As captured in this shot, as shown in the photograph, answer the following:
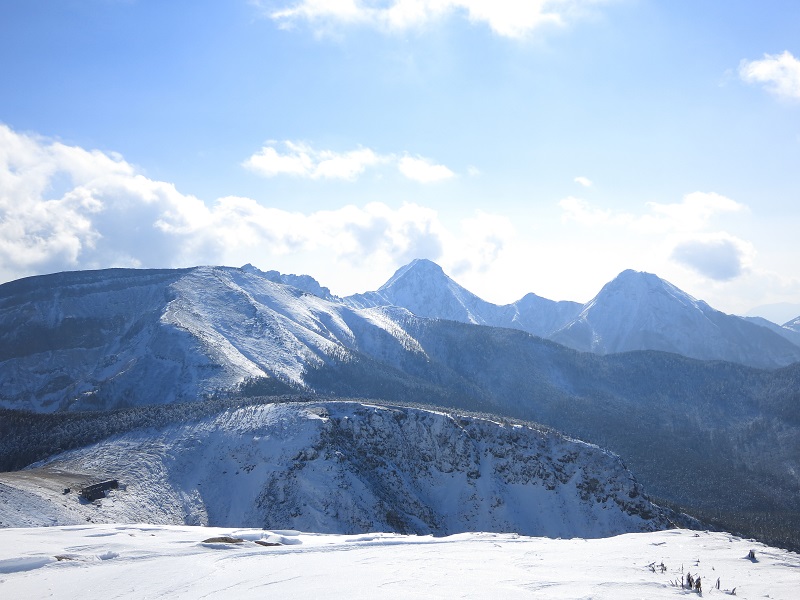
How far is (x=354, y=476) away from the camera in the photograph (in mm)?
81125

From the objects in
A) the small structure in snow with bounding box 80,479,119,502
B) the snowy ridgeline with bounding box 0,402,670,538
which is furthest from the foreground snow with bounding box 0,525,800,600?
the snowy ridgeline with bounding box 0,402,670,538

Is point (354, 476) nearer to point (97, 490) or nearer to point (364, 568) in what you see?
point (97, 490)

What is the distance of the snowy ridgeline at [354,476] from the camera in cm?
7300

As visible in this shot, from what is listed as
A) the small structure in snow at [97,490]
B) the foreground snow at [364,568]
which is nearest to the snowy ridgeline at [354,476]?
the small structure in snow at [97,490]

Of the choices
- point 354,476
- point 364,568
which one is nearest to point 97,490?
point 354,476

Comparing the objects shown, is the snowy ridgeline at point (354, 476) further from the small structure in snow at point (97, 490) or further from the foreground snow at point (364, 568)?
the foreground snow at point (364, 568)

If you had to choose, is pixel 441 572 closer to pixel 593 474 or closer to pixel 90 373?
pixel 593 474

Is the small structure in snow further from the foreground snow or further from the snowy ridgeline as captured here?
the foreground snow

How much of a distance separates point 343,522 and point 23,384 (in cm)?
17716

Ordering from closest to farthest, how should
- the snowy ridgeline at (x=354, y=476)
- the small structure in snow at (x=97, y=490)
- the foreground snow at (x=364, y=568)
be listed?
1. the foreground snow at (x=364, y=568)
2. the small structure in snow at (x=97, y=490)
3. the snowy ridgeline at (x=354, y=476)

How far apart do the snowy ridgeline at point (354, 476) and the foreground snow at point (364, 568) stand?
38988mm

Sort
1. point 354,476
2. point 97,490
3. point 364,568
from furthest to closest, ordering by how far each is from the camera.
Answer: point 354,476
point 97,490
point 364,568

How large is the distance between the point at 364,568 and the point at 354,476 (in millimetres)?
61258

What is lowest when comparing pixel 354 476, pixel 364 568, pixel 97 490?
pixel 354 476
